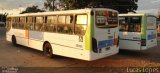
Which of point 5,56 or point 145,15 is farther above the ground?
point 145,15

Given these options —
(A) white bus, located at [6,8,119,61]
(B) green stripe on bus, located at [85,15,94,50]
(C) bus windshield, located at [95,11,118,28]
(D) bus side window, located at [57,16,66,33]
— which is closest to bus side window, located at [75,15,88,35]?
(A) white bus, located at [6,8,119,61]

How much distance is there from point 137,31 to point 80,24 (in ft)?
14.7

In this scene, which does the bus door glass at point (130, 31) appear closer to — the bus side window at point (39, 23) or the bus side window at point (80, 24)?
the bus side window at point (80, 24)

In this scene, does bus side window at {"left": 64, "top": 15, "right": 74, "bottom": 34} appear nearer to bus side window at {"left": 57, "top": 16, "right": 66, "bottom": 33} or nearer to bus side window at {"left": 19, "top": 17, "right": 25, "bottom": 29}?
bus side window at {"left": 57, "top": 16, "right": 66, "bottom": 33}

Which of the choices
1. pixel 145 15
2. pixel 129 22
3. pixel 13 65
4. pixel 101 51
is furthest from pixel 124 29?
pixel 13 65

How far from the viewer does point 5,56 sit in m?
13.3

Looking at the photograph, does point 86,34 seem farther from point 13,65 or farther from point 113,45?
point 13,65

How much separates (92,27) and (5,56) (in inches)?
235

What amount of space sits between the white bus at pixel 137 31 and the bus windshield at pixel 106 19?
2.20m

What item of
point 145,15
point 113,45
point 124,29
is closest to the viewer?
point 113,45

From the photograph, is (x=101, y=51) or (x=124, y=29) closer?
(x=101, y=51)

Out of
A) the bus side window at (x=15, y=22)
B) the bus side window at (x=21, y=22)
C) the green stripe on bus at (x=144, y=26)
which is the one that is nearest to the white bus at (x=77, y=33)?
A: the bus side window at (x=21, y=22)

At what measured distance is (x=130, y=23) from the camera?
13.7 metres

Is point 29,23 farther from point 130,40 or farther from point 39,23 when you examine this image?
point 130,40
